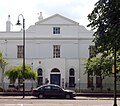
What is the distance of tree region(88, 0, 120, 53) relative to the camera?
59.7ft

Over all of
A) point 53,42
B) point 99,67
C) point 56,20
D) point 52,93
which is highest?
point 56,20

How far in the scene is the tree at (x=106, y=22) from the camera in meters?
18.2

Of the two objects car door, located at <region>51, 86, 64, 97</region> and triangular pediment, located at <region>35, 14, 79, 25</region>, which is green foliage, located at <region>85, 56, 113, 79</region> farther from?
car door, located at <region>51, 86, 64, 97</region>

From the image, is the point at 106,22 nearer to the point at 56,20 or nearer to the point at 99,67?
the point at 99,67

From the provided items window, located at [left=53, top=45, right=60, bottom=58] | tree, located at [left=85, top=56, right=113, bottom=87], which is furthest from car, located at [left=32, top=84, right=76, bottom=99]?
window, located at [left=53, top=45, right=60, bottom=58]

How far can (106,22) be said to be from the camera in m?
19.0

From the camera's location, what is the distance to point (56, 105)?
98.4ft

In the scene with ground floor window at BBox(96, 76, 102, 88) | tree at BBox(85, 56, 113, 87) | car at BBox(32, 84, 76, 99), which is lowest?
car at BBox(32, 84, 76, 99)

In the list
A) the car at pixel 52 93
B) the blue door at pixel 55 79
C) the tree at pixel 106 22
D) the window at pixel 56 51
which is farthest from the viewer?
the window at pixel 56 51

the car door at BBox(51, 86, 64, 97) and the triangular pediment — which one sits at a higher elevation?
the triangular pediment

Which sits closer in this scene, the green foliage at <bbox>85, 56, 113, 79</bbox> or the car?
the car

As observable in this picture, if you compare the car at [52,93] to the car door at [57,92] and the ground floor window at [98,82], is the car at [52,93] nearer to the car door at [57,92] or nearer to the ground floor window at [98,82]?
the car door at [57,92]

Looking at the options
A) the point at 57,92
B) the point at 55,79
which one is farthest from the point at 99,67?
the point at 57,92

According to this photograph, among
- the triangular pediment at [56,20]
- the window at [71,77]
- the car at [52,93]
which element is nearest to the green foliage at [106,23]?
the car at [52,93]
